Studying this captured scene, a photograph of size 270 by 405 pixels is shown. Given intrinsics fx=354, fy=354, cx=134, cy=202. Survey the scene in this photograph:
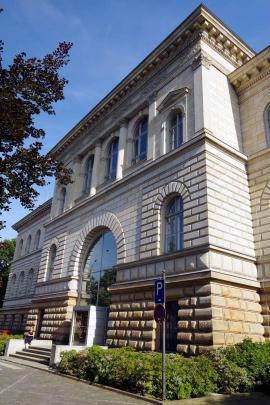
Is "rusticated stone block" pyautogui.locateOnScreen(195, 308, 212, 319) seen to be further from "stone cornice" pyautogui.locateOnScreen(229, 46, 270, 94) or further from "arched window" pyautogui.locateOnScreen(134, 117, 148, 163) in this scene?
"stone cornice" pyautogui.locateOnScreen(229, 46, 270, 94)

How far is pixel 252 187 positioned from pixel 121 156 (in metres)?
8.88

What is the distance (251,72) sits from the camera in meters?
19.1

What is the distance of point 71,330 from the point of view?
20562mm

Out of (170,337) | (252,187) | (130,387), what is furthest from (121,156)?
(130,387)

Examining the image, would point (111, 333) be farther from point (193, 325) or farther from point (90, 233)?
point (90, 233)

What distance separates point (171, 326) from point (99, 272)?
815 cm

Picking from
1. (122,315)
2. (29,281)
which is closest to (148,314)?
(122,315)

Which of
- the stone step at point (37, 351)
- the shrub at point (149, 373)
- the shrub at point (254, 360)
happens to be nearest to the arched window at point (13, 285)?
the stone step at point (37, 351)

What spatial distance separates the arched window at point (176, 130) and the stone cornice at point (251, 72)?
3.69 metres

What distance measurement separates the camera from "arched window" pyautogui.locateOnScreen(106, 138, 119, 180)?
79.6 feet

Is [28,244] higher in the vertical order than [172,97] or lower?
lower

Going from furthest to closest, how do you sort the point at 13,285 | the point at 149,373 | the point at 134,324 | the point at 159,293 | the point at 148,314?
the point at 13,285
the point at 134,324
the point at 148,314
the point at 149,373
the point at 159,293

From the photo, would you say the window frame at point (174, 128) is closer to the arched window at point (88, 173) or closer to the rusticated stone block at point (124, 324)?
the rusticated stone block at point (124, 324)

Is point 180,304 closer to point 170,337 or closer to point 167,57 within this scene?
point 170,337
